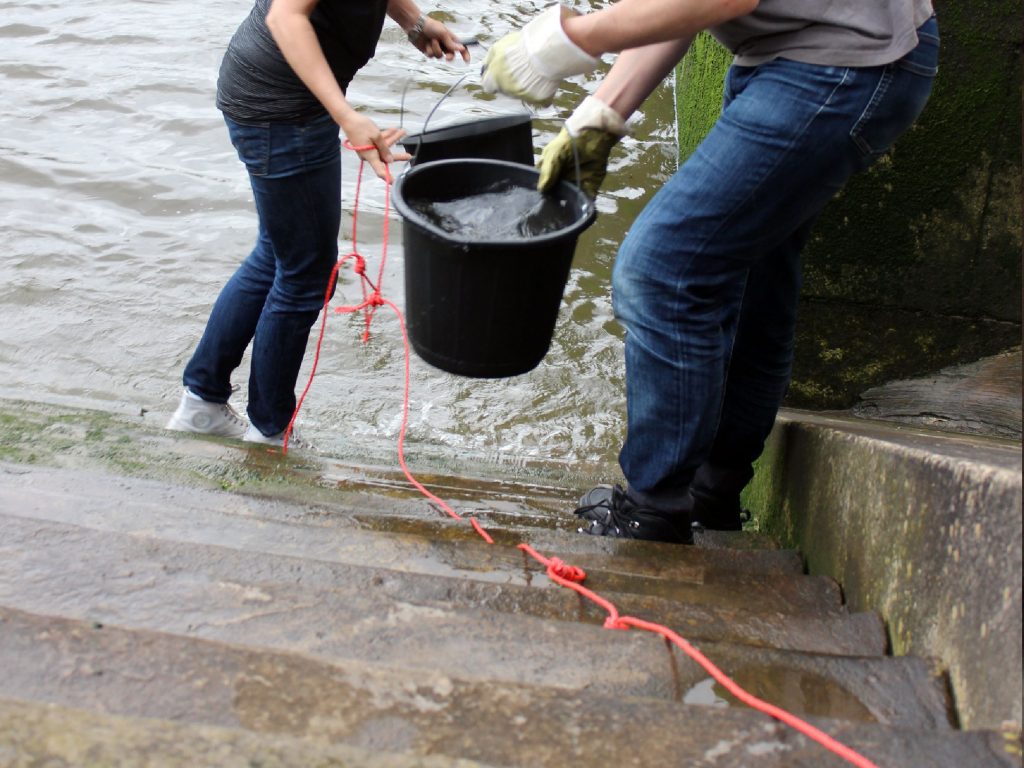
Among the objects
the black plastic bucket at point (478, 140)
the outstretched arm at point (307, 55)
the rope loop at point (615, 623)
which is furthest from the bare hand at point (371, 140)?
the rope loop at point (615, 623)

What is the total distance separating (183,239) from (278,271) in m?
2.96

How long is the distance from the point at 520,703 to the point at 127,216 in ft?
18.5

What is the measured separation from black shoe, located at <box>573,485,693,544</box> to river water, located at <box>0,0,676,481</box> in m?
1.25

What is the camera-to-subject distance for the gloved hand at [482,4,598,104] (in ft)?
8.21

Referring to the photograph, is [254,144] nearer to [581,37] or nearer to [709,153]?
[581,37]

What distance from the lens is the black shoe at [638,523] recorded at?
2.90 meters

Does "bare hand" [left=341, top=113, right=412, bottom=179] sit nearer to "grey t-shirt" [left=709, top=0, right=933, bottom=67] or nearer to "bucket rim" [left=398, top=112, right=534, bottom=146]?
"bucket rim" [left=398, top=112, right=534, bottom=146]

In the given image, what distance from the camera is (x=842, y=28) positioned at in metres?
2.37

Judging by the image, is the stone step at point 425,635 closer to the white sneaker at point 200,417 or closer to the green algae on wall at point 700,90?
the white sneaker at point 200,417

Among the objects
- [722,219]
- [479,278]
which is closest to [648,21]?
[722,219]

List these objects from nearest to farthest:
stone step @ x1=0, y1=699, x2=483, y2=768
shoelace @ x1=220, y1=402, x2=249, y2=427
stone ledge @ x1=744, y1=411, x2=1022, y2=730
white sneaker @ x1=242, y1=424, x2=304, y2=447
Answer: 1. stone step @ x1=0, y1=699, x2=483, y2=768
2. stone ledge @ x1=744, y1=411, x2=1022, y2=730
3. white sneaker @ x1=242, y1=424, x2=304, y2=447
4. shoelace @ x1=220, y1=402, x2=249, y2=427

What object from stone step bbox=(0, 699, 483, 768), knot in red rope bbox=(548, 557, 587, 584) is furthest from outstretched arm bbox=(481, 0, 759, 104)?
stone step bbox=(0, 699, 483, 768)

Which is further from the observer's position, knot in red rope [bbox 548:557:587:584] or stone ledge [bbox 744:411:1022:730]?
knot in red rope [bbox 548:557:587:584]

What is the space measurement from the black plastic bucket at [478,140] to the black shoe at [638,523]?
1.26 metres
